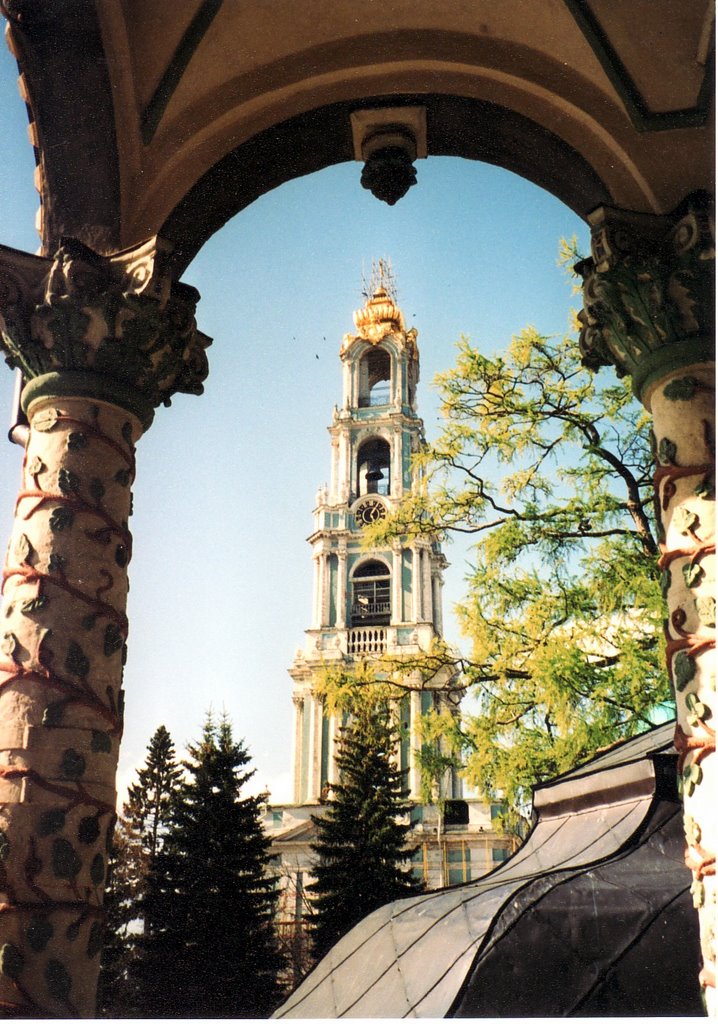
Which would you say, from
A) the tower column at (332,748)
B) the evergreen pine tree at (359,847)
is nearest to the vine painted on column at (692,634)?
the evergreen pine tree at (359,847)

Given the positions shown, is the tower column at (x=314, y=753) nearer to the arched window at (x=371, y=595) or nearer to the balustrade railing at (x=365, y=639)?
the balustrade railing at (x=365, y=639)

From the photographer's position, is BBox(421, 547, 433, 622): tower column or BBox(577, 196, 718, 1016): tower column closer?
BBox(577, 196, 718, 1016): tower column

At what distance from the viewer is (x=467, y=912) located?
160 inches

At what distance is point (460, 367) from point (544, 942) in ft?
30.7

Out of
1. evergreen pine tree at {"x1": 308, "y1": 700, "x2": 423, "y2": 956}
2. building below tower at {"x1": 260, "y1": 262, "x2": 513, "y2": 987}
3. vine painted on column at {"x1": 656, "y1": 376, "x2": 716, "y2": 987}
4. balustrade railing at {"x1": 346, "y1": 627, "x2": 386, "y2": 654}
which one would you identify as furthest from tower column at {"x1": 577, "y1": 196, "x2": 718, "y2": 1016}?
balustrade railing at {"x1": 346, "y1": 627, "x2": 386, "y2": 654}

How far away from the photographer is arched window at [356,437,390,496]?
46.9 meters

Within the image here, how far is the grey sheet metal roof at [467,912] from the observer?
12.2 ft

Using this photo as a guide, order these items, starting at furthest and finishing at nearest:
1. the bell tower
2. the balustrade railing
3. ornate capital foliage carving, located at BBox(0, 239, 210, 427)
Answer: the balustrade railing, the bell tower, ornate capital foliage carving, located at BBox(0, 239, 210, 427)

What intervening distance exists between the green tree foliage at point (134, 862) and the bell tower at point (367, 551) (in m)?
14.5

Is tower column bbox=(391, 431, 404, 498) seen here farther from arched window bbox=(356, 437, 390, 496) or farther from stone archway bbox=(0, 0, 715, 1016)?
stone archway bbox=(0, 0, 715, 1016)

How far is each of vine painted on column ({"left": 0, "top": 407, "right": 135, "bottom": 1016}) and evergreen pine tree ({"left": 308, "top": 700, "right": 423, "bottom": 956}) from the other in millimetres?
19048

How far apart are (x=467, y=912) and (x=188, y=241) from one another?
3062 millimetres

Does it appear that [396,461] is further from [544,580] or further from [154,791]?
[544,580]

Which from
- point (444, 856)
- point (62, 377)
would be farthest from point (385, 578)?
point (62, 377)
